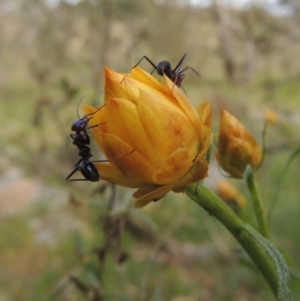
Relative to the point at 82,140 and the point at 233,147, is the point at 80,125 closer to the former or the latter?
the point at 82,140

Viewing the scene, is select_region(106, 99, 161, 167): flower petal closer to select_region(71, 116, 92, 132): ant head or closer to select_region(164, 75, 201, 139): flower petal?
select_region(164, 75, 201, 139): flower petal

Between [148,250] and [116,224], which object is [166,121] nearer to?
[116,224]

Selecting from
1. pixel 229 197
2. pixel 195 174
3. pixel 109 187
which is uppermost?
pixel 195 174

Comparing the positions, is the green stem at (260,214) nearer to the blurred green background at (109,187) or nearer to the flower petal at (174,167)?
the blurred green background at (109,187)

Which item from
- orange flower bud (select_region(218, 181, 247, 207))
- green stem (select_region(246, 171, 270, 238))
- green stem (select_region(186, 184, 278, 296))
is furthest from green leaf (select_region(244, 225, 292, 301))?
orange flower bud (select_region(218, 181, 247, 207))

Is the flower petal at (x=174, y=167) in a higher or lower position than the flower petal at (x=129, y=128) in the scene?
lower

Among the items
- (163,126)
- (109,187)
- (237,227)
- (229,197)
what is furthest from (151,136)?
(229,197)

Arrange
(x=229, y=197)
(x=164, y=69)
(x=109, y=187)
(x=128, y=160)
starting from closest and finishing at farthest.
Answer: (x=128, y=160)
(x=164, y=69)
(x=109, y=187)
(x=229, y=197)

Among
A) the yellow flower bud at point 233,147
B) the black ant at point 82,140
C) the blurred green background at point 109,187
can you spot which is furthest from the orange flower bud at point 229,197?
the black ant at point 82,140
